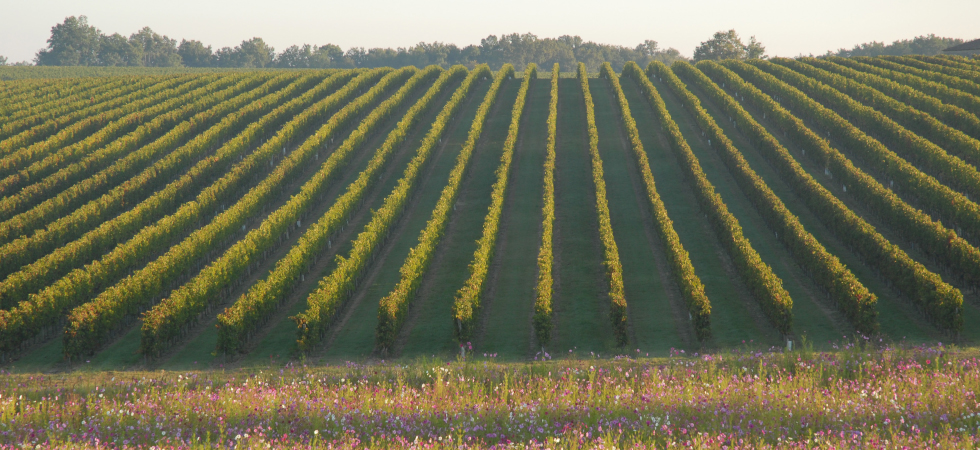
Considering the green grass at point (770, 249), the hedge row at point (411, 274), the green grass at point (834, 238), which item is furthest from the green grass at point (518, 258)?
the green grass at point (834, 238)

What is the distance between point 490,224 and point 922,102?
49.7 metres

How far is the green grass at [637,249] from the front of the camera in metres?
29.2

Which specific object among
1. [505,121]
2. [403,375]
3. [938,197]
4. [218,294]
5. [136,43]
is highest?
[136,43]

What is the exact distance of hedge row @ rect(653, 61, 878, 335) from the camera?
27339 millimetres

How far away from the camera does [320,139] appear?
6341cm

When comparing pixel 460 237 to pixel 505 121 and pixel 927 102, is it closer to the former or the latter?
pixel 505 121

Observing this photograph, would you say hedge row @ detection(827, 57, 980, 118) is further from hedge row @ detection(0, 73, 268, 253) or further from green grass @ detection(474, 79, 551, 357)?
hedge row @ detection(0, 73, 268, 253)

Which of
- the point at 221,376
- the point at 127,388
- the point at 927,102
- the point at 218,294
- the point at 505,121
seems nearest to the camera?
the point at 127,388

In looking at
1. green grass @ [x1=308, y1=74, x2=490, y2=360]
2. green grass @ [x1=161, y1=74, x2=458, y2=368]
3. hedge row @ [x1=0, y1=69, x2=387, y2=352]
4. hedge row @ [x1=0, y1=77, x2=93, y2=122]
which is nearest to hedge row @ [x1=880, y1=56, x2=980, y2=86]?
green grass @ [x1=308, y1=74, x2=490, y2=360]

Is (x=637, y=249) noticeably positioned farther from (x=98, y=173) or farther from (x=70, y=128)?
(x=70, y=128)

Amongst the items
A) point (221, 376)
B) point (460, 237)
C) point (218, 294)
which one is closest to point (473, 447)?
point (221, 376)

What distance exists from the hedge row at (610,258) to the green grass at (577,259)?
887 mm

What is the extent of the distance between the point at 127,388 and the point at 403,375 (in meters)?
7.41

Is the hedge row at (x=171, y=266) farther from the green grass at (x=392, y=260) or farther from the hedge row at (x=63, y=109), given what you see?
the hedge row at (x=63, y=109)
